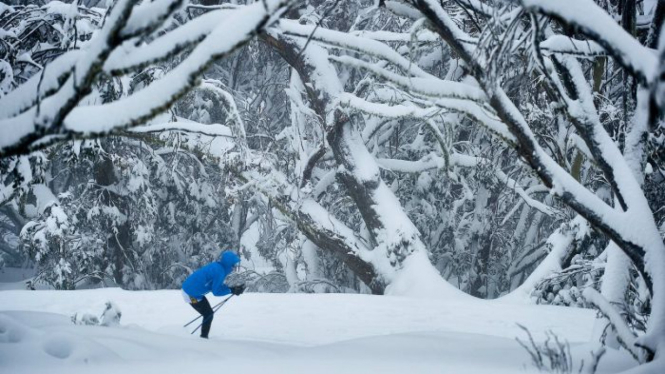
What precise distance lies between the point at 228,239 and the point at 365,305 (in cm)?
1023

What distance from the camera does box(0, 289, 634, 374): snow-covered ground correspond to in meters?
4.50

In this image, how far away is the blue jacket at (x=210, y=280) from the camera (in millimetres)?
6756

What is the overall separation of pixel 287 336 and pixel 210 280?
1.21m

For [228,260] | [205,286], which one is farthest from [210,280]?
[228,260]

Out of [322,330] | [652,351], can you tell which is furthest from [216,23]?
[322,330]

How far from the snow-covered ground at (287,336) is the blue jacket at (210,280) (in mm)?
505

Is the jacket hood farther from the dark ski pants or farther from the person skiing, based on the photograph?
the dark ski pants

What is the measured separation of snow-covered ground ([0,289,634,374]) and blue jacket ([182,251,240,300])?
50cm

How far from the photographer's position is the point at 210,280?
6828 millimetres

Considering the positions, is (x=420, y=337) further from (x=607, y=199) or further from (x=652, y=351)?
(x=607, y=199)

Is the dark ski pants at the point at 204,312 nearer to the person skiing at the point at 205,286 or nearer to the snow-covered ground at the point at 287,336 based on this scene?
the person skiing at the point at 205,286

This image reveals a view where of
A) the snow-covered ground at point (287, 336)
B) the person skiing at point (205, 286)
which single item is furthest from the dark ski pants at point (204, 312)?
the snow-covered ground at point (287, 336)

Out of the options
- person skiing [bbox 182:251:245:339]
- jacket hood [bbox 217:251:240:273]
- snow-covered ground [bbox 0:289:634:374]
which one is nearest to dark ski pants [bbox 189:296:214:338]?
person skiing [bbox 182:251:245:339]

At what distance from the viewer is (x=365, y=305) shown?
8859 mm
